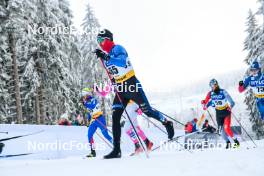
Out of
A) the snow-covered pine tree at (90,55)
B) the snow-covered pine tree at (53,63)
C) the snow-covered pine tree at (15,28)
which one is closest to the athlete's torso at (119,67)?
the snow-covered pine tree at (15,28)

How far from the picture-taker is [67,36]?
3359 cm

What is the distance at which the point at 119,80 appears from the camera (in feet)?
21.1

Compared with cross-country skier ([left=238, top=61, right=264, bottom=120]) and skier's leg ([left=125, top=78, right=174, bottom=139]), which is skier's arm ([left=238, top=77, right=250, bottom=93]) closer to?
cross-country skier ([left=238, top=61, right=264, bottom=120])

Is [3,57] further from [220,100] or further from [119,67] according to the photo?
[119,67]

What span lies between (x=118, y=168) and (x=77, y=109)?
3223 cm

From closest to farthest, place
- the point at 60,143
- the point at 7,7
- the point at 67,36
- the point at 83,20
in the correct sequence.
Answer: the point at 60,143, the point at 7,7, the point at 67,36, the point at 83,20

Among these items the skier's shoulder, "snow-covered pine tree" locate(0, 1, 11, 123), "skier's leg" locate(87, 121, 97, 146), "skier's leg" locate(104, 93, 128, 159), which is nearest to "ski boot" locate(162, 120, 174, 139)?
"skier's leg" locate(104, 93, 128, 159)

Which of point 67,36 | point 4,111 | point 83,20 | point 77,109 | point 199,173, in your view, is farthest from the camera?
point 83,20

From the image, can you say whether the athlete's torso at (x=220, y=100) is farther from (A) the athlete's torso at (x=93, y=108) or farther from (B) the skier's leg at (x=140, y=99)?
(B) the skier's leg at (x=140, y=99)

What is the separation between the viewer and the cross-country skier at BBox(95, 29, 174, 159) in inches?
249

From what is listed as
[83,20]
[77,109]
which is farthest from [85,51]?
[77,109]

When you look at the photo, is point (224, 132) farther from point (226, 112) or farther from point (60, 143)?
point (60, 143)

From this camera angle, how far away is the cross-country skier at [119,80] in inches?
249

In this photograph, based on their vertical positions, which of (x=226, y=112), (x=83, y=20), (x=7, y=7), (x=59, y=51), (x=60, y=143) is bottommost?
(x=60, y=143)
